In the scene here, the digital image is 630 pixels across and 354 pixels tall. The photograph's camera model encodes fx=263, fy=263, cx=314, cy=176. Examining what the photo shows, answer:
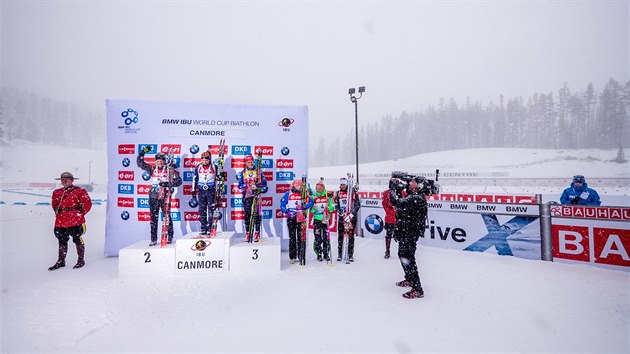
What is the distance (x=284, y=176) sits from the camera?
284 inches

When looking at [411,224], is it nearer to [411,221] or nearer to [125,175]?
[411,221]

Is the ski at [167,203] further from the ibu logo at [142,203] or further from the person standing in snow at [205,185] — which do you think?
the ibu logo at [142,203]

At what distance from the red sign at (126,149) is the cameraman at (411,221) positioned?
6.38m

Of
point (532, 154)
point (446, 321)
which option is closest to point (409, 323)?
point (446, 321)

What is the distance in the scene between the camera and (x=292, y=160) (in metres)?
7.24

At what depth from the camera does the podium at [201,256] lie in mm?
5305

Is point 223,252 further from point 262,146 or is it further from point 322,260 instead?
point 262,146

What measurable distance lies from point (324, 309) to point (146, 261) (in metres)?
3.77

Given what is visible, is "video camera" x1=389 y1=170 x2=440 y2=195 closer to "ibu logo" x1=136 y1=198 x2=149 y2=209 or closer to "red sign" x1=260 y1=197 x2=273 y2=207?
"red sign" x1=260 y1=197 x2=273 y2=207

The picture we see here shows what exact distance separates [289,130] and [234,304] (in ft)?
15.0

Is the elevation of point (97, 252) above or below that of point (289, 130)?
below

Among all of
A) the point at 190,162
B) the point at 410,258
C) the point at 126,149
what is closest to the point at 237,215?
the point at 190,162

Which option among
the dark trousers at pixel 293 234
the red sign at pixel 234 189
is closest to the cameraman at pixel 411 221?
the dark trousers at pixel 293 234

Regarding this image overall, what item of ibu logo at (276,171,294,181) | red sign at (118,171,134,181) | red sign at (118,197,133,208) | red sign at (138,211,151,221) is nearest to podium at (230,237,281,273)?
ibu logo at (276,171,294,181)
